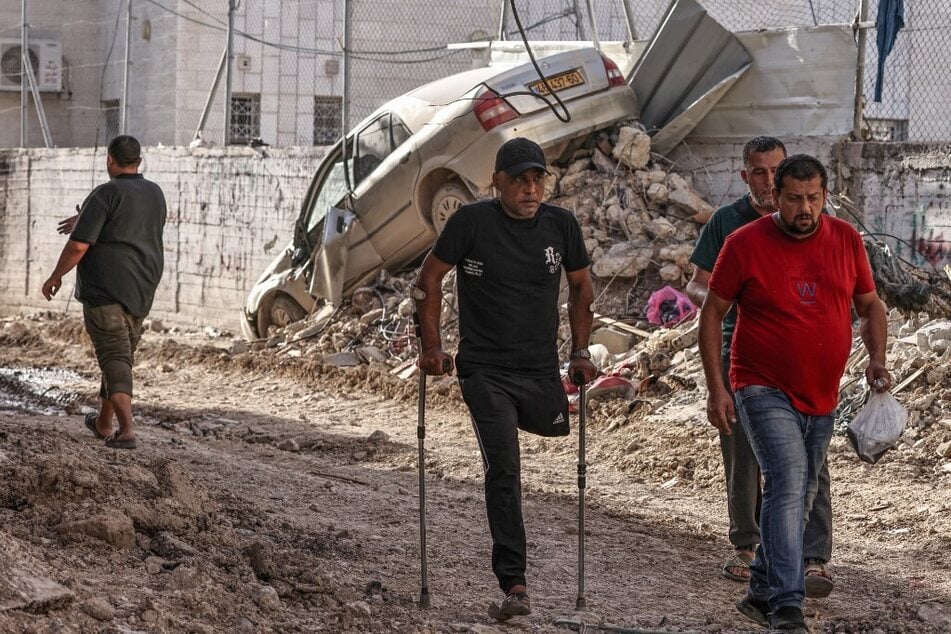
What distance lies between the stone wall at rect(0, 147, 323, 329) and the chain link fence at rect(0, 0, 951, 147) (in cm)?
114

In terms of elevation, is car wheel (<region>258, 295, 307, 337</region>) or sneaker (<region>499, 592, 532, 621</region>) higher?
car wheel (<region>258, 295, 307, 337</region>)

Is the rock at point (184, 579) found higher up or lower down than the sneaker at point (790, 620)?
higher up

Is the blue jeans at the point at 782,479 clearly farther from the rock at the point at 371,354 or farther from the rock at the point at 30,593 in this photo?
the rock at the point at 371,354

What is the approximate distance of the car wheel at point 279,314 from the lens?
16.6 m

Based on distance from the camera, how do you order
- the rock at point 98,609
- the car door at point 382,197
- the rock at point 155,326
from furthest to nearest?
the rock at point 155,326, the car door at point 382,197, the rock at point 98,609

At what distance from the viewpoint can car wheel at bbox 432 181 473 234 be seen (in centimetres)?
1495

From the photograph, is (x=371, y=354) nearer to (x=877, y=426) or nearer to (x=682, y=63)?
(x=682, y=63)

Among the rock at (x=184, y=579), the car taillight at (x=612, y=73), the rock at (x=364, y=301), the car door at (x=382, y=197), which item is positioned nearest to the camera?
the rock at (x=184, y=579)

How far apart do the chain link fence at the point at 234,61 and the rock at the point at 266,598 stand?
54.6 ft

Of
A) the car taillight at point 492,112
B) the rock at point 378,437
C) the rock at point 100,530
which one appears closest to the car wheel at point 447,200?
the car taillight at point 492,112

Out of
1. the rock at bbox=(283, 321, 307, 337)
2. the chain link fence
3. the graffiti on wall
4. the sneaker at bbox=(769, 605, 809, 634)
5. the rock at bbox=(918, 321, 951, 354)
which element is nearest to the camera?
the sneaker at bbox=(769, 605, 809, 634)

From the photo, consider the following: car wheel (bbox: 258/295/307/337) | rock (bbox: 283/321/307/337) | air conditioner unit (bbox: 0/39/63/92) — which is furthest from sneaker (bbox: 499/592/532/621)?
air conditioner unit (bbox: 0/39/63/92)

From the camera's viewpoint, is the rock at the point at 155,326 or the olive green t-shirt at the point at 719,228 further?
the rock at the point at 155,326

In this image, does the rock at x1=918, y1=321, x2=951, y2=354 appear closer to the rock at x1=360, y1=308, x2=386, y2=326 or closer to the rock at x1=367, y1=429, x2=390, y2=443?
the rock at x1=367, y1=429, x2=390, y2=443
